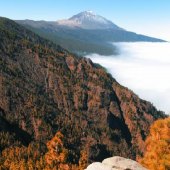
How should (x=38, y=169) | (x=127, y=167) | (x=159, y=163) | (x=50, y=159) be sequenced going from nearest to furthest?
(x=127, y=167)
(x=159, y=163)
(x=50, y=159)
(x=38, y=169)

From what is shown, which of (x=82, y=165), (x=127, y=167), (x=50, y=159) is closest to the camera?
(x=127, y=167)

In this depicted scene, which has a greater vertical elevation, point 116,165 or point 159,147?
point 159,147

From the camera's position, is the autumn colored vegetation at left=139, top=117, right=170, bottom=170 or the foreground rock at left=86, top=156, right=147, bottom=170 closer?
the foreground rock at left=86, top=156, right=147, bottom=170

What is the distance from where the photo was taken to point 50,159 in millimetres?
103875

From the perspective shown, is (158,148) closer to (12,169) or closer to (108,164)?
(108,164)

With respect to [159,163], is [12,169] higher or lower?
lower

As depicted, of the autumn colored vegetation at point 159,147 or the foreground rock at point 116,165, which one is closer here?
the foreground rock at point 116,165

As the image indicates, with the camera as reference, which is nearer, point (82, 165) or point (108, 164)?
point (108, 164)

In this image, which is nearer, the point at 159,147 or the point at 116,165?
the point at 116,165

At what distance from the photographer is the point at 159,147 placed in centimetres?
5325

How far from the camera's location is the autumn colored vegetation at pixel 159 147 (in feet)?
172

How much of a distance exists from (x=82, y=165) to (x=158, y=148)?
216ft

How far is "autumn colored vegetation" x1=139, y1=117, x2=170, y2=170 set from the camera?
52312 millimetres

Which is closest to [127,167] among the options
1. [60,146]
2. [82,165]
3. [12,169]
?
[60,146]
